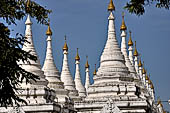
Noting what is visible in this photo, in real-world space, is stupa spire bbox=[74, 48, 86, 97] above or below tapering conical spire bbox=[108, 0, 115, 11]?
below

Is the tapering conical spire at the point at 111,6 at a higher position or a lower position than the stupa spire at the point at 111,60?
higher

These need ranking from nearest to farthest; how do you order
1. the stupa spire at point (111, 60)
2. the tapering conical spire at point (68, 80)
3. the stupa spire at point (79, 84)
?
1. the stupa spire at point (111, 60)
2. the tapering conical spire at point (68, 80)
3. the stupa spire at point (79, 84)

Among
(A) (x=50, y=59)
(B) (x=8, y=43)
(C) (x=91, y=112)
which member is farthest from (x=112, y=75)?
(B) (x=8, y=43)

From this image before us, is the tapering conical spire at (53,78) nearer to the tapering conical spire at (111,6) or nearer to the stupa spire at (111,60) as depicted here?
the stupa spire at (111,60)

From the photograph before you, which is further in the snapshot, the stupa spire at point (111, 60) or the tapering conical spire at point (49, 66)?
the tapering conical spire at point (49, 66)

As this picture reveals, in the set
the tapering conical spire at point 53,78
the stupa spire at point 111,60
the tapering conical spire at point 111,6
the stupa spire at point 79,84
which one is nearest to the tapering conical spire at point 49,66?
the tapering conical spire at point 53,78

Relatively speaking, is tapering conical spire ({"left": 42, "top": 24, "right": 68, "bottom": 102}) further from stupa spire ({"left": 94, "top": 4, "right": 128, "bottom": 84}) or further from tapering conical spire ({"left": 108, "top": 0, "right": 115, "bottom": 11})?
tapering conical spire ({"left": 108, "top": 0, "right": 115, "bottom": 11})

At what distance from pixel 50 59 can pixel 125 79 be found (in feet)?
18.5

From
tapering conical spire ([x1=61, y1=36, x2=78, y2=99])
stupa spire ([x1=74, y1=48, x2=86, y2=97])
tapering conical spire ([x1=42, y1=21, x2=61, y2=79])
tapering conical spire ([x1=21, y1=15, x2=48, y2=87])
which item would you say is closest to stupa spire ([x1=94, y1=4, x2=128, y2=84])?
tapering conical spire ([x1=42, y1=21, x2=61, y2=79])

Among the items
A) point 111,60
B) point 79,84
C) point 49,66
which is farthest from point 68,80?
point 111,60

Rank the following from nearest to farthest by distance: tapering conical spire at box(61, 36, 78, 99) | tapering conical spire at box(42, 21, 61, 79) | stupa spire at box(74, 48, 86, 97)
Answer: tapering conical spire at box(42, 21, 61, 79) < tapering conical spire at box(61, 36, 78, 99) < stupa spire at box(74, 48, 86, 97)

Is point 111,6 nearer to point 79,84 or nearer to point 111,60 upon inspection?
point 111,60

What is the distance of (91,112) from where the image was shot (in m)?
26.6

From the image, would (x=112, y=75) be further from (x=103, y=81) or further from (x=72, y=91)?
(x=72, y=91)
